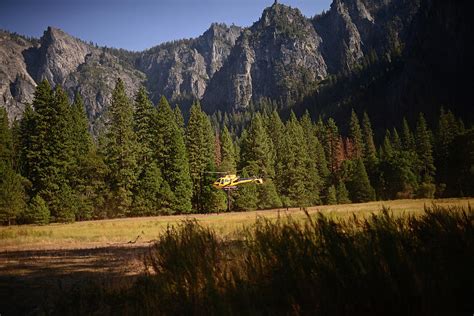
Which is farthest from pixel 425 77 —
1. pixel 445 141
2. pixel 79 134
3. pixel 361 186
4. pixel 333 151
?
pixel 79 134

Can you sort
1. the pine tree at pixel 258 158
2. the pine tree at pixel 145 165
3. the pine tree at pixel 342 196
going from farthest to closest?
the pine tree at pixel 342 196 → the pine tree at pixel 258 158 → the pine tree at pixel 145 165

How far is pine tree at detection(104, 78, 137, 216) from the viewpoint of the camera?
4019 cm

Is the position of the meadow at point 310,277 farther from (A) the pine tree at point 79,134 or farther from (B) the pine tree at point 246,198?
(B) the pine tree at point 246,198

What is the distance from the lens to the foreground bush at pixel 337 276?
3023 mm

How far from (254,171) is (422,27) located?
137 metres

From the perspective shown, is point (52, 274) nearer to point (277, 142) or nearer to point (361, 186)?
point (361, 186)

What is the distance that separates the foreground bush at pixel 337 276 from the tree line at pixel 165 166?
2750 centimetres

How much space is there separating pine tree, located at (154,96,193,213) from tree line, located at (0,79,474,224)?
15 centimetres

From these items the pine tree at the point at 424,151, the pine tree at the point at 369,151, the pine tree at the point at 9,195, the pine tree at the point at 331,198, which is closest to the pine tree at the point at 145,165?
the pine tree at the point at 9,195

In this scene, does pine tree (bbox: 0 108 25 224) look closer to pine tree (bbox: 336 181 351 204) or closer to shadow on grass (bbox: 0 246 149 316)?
shadow on grass (bbox: 0 246 149 316)

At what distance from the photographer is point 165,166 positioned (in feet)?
151

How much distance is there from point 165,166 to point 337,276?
4420cm

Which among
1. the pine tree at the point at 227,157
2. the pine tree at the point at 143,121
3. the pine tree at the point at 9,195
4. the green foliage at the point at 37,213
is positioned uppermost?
the pine tree at the point at 143,121

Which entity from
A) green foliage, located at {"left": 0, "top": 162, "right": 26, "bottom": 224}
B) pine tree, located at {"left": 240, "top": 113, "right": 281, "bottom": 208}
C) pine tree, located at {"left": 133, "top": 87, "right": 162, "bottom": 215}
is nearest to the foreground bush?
green foliage, located at {"left": 0, "top": 162, "right": 26, "bottom": 224}
